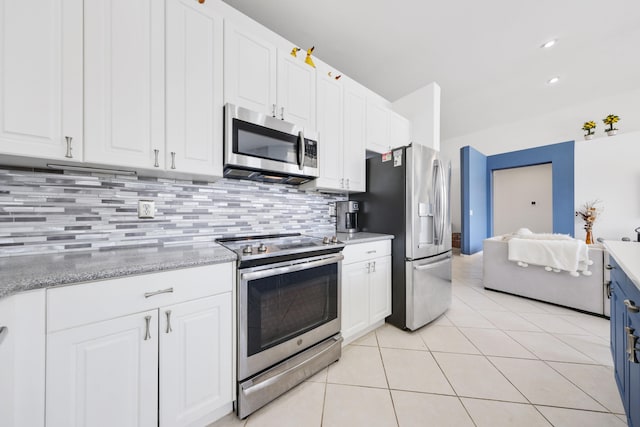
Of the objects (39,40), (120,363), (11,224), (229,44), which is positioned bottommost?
(120,363)

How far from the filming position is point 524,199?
6.32 metres

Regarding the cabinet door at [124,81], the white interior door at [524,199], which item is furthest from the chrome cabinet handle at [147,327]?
the white interior door at [524,199]

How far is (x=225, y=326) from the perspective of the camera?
1168 mm

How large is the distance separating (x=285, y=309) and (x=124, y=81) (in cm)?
155

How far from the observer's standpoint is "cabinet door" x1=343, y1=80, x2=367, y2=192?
2248 mm

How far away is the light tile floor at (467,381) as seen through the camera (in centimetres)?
120

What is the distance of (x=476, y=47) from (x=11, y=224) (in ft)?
14.4

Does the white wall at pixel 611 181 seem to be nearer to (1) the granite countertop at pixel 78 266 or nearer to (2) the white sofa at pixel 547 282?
(2) the white sofa at pixel 547 282

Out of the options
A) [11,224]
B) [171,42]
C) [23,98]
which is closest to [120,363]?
[11,224]

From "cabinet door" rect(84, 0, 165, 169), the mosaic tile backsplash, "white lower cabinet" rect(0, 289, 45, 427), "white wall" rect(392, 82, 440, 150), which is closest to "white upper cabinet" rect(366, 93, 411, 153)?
"white wall" rect(392, 82, 440, 150)

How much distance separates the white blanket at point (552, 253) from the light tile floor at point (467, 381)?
0.53 m

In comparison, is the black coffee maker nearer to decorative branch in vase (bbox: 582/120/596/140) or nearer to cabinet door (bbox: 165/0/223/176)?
cabinet door (bbox: 165/0/223/176)

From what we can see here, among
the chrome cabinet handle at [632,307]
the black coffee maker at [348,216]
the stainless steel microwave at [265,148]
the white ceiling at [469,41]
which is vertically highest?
the white ceiling at [469,41]

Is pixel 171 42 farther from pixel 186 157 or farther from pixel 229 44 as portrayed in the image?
pixel 186 157
